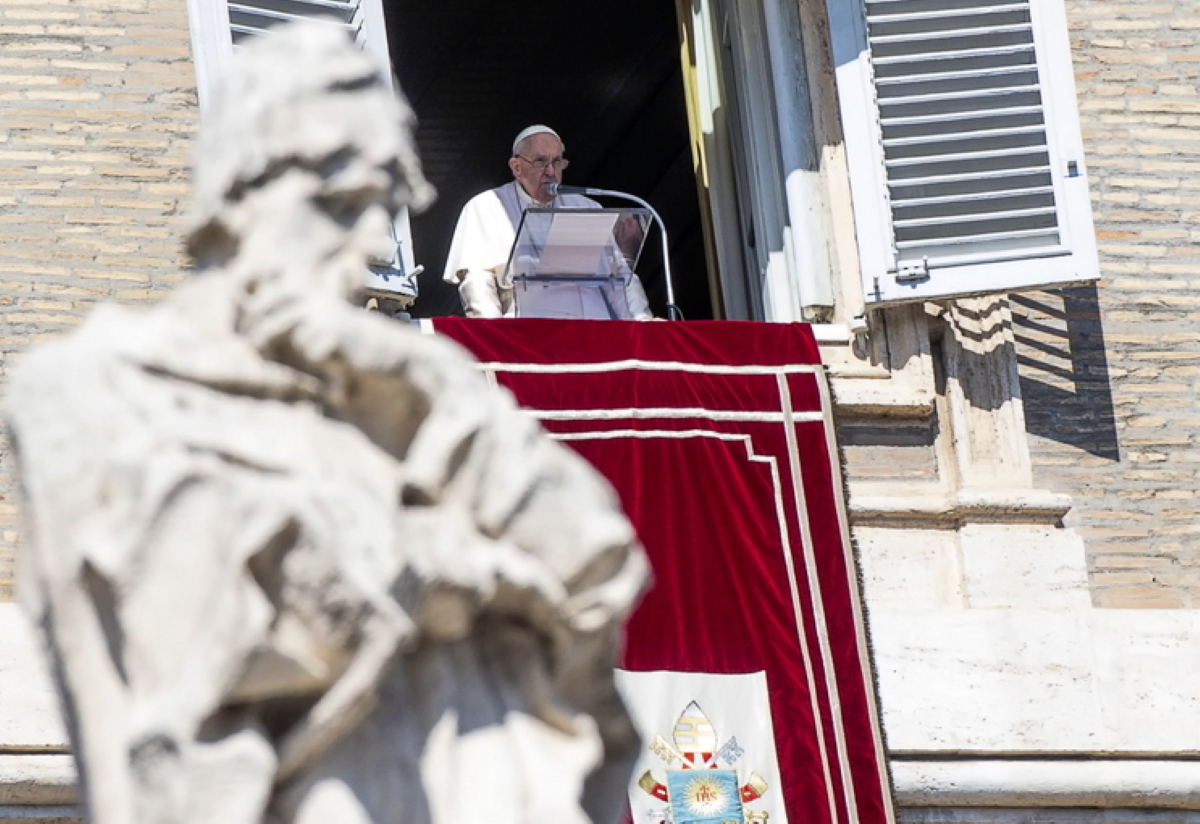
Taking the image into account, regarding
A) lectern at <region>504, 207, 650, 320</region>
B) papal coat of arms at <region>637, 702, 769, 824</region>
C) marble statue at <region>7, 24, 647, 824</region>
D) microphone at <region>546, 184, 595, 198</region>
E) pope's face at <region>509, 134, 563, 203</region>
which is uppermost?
pope's face at <region>509, 134, 563, 203</region>

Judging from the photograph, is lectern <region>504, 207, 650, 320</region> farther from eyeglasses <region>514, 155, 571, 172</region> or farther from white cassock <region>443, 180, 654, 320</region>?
eyeglasses <region>514, 155, 571, 172</region>

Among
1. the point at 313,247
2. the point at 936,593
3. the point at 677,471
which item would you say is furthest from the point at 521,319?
the point at 313,247

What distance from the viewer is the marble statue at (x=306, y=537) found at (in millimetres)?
4426

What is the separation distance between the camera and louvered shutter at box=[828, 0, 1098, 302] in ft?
35.6

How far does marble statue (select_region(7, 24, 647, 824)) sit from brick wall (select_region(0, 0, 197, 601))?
18.3 feet

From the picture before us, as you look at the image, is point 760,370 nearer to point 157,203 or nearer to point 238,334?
point 157,203

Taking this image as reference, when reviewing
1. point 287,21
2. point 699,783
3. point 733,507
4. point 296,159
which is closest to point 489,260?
point 287,21

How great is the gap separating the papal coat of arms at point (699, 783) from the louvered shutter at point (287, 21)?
1.37 metres

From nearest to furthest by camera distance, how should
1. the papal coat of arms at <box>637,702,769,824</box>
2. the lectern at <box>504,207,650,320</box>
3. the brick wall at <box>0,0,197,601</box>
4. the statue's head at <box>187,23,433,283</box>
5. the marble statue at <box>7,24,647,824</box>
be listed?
the marble statue at <box>7,24,647,824</box>, the statue's head at <box>187,23,433,283</box>, the papal coat of arms at <box>637,702,769,824</box>, the lectern at <box>504,207,650,320</box>, the brick wall at <box>0,0,197,601</box>

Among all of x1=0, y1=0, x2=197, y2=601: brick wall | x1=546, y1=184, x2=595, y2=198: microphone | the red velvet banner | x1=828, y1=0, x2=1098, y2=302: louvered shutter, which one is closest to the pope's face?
x1=546, y1=184, x2=595, y2=198: microphone

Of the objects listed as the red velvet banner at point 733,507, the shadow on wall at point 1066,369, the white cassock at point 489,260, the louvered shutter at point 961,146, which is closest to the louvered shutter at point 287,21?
the red velvet banner at point 733,507

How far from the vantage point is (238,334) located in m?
4.68

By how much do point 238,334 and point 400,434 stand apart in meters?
0.22

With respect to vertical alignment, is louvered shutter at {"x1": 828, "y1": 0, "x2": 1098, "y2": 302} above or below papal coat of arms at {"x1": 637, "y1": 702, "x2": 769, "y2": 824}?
above
